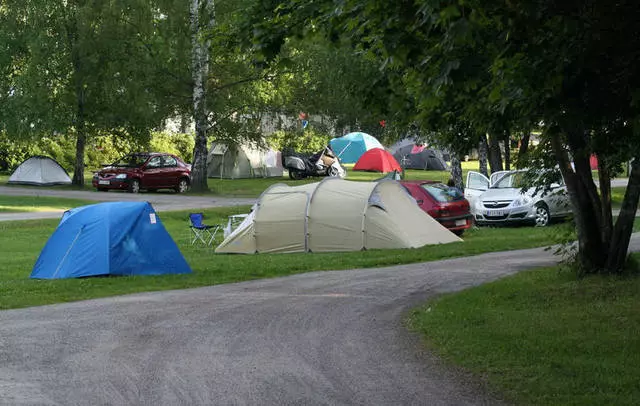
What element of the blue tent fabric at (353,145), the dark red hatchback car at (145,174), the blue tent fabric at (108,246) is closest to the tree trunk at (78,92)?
the dark red hatchback car at (145,174)

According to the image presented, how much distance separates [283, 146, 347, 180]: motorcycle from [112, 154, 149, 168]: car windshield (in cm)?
1104

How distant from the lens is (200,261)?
1944cm

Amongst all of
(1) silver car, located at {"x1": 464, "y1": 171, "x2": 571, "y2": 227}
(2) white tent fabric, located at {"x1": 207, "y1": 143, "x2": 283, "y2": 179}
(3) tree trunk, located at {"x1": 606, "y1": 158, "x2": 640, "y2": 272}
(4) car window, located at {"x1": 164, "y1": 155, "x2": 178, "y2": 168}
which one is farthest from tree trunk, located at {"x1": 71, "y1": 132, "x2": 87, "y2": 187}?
(3) tree trunk, located at {"x1": 606, "y1": 158, "x2": 640, "y2": 272}

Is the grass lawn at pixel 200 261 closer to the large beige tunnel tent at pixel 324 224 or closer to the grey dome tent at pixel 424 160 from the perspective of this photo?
the large beige tunnel tent at pixel 324 224

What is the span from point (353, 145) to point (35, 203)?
30.5 metres

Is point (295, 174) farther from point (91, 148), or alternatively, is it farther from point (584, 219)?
point (584, 219)

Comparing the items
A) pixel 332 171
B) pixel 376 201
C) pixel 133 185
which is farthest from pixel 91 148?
pixel 376 201

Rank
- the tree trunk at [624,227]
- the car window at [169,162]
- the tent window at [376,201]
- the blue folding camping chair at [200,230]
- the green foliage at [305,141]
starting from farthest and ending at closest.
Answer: the green foliage at [305,141]
the car window at [169,162]
the blue folding camping chair at [200,230]
the tent window at [376,201]
the tree trunk at [624,227]

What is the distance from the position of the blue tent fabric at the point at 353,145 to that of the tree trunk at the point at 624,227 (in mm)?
46264

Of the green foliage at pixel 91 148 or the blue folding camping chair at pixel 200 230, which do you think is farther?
the green foliage at pixel 91 148

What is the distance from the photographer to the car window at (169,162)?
134ft

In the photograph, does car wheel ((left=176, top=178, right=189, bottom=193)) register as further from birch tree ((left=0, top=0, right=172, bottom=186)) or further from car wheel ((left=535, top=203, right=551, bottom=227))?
car wheel ((left=535, top=203, right=551, bottom=227))

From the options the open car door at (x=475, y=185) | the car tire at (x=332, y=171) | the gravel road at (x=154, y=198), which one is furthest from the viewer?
the car tire at (x=332, y=171)


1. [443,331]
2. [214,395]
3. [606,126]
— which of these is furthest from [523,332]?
[214,395]
